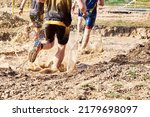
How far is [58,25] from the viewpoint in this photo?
9.59 m

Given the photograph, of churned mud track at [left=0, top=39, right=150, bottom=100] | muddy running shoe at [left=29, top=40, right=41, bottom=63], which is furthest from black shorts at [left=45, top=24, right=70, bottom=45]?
churned mud track at [left=0, top=39, right=150, bottom=100]

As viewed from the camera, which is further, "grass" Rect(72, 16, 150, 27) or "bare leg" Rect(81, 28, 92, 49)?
"grass" Rect(72, 16, 150, 27)

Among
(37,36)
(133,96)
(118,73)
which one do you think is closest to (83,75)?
(118,73)

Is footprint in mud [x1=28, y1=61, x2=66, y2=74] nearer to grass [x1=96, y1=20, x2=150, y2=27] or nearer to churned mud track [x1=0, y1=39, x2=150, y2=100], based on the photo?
churned mud track [x1=0, y1=39, x2=150, y2=100]

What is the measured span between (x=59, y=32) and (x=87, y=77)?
33.8 inches

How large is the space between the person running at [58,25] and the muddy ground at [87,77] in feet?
1.12

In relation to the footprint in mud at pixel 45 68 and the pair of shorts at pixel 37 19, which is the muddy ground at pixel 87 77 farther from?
the pair of shorts at pixel 37 19

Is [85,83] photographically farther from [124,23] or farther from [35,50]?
[124,23]

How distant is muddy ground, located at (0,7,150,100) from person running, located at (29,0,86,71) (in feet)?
1.12

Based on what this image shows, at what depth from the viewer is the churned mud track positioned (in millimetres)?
8328

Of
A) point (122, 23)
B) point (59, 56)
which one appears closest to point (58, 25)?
point (59, 56)

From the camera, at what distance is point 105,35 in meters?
16.6

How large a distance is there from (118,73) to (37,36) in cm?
239

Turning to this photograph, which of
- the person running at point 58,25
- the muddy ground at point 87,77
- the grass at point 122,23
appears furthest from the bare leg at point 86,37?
the grass at point 122,23
